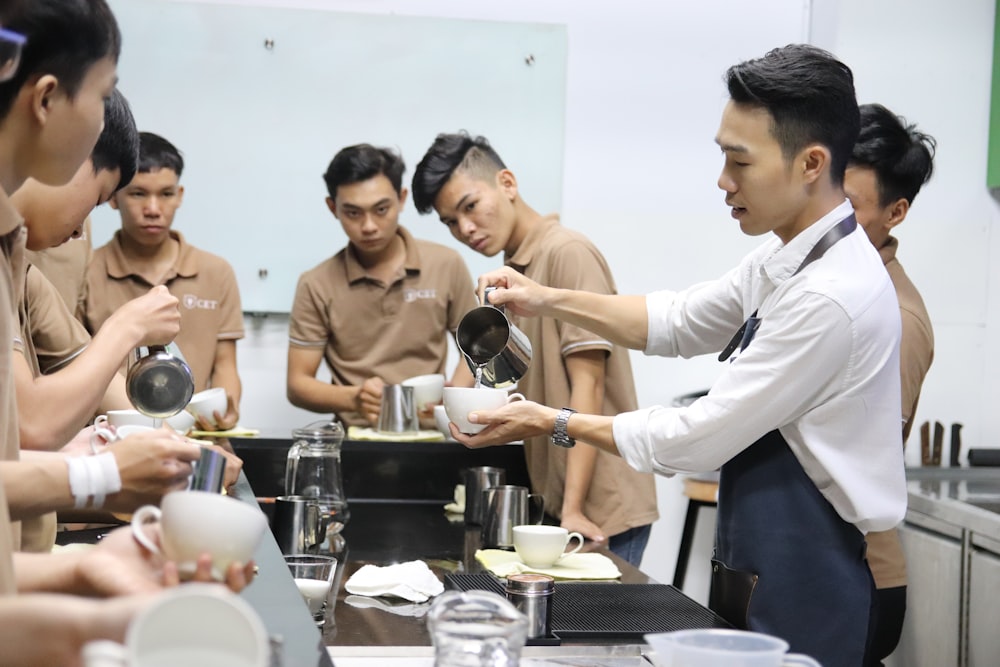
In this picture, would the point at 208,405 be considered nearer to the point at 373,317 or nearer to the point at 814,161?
the point at 373,317

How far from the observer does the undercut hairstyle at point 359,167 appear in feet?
12.0

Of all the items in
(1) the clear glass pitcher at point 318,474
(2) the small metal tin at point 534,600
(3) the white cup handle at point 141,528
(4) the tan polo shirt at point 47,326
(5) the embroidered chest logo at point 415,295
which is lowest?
(2) the small metal tin at point 534,600

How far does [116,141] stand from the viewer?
1.70m

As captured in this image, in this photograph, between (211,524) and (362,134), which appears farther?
(362,134)

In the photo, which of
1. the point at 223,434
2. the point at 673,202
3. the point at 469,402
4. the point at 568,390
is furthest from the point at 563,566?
the point at 673,202

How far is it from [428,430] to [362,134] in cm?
161

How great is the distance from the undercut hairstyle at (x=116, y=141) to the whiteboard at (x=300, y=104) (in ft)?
8.56

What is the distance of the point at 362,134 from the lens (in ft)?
14.5

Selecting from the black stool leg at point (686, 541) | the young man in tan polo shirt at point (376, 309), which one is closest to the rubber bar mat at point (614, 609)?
the young man in tan polo shirt at point (376, 309)

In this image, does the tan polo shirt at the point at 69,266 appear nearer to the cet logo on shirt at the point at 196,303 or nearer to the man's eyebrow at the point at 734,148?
the cet logo on shirt at the point at 196,303

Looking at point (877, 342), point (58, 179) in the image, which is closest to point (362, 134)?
point (877, 342)

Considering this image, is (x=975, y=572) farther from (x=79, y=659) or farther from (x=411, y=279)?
(x=79, y=659)

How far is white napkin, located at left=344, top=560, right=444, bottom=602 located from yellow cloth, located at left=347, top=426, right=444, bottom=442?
3.52 feet

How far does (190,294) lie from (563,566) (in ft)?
7.00
